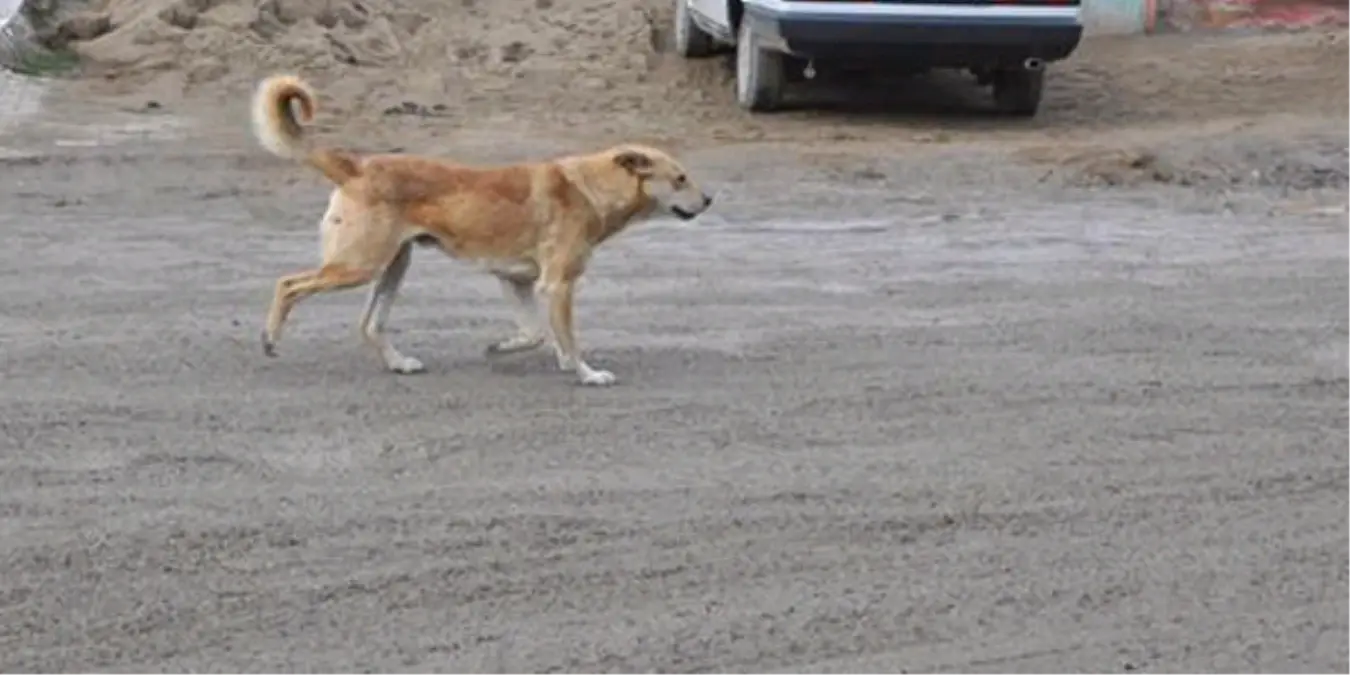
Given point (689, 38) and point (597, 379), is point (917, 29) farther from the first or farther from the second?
point (597, 379)

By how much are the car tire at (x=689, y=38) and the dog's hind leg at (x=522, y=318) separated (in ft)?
30.7

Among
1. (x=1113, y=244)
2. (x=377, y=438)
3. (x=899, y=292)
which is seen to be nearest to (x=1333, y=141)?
(x=1113, y=244)

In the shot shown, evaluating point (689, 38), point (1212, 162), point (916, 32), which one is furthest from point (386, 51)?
point (1212, 162)

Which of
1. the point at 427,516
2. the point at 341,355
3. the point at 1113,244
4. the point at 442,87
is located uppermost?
the point at 427,516

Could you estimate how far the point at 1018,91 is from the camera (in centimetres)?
1762

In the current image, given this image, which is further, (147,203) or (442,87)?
(442,87)

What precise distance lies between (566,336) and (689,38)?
10.2 metres

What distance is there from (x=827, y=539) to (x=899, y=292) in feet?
13.5

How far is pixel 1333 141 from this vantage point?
16.2 metres

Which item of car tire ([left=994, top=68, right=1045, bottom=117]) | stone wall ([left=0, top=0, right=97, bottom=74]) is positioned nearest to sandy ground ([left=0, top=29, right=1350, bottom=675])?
car tire ([left=994, top=68, right=1045, bottom=117])

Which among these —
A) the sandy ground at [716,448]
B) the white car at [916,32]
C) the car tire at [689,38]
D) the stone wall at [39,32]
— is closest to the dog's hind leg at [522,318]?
the sandy ground at [716,448]

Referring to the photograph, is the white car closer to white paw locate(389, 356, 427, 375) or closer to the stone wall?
the stone wall

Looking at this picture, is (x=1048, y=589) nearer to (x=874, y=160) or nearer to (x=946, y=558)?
(x=946, y=558)

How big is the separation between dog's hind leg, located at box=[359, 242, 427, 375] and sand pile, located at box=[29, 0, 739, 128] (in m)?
7.85
